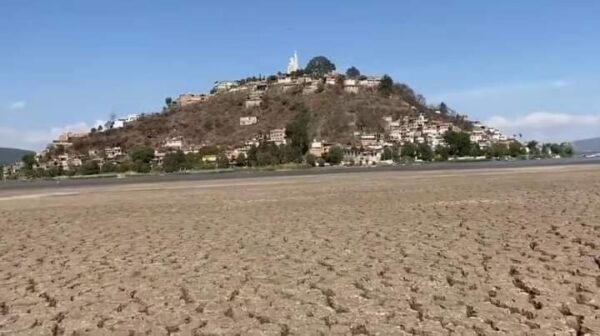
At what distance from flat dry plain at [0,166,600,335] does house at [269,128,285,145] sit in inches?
6372

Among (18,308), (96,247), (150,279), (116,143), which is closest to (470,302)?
(150,279)

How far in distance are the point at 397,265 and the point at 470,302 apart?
2.71m

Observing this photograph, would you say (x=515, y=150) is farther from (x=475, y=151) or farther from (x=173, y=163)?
(x=173, y=163)

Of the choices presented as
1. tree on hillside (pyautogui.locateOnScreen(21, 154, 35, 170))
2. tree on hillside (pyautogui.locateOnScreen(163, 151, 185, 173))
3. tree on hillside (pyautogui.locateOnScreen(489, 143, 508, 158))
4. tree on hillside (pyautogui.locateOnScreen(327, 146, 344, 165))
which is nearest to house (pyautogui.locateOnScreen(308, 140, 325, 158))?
tree on hillside (pyautogui.locateOnScreen(327, 146, 344, 165))

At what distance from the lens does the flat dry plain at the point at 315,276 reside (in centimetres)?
715

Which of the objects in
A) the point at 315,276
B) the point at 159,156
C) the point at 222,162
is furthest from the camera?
the point at 159,156

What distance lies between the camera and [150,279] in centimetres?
1010

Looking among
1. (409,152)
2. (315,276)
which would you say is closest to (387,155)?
(409,152)

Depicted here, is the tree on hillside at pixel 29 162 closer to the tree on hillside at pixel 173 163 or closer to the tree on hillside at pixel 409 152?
the tree on hillside at pixel 173 163

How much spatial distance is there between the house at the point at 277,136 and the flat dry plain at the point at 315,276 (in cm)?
16186

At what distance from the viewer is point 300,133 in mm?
175125

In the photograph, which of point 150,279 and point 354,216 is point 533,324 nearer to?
point 150,279

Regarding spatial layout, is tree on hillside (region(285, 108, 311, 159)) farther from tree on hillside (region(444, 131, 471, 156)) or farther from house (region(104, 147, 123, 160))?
house (region(104, 147, 123, 160))

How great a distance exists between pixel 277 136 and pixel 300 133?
645 inches
